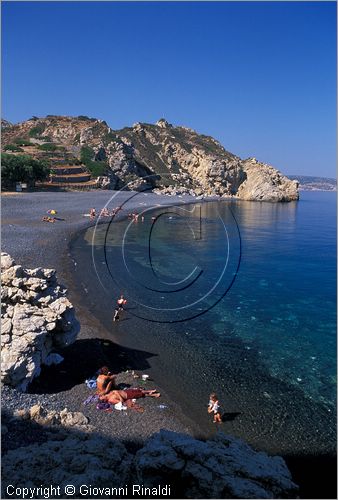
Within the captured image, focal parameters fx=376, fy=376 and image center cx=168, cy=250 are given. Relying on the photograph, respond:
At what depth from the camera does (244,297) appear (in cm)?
2595

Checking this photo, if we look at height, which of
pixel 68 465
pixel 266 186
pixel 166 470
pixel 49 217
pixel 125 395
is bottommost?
pixel 125 395

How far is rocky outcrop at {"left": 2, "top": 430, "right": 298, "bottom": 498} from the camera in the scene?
6055mm

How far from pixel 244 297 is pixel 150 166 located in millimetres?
110403

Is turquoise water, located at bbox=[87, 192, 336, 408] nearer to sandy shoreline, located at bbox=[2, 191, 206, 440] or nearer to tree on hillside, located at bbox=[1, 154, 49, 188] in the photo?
sandy shoreline, located at bbox=[2, 191, 206, 440]

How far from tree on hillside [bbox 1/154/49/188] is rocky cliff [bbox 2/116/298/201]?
87.0 feet

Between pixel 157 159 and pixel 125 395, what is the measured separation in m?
132

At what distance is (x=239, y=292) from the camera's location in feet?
88.7

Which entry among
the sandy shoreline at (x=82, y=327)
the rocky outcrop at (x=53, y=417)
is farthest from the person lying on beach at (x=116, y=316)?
the rocky outcrop at (x=53, y=417)

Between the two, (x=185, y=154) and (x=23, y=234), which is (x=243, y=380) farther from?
(x=185, y=154)

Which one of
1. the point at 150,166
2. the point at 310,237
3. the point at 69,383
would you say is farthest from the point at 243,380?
the point at 150,166

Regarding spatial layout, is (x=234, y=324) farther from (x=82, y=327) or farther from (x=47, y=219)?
(x=47, y=219)

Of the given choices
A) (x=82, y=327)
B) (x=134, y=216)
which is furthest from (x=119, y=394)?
(x=134, y=216)

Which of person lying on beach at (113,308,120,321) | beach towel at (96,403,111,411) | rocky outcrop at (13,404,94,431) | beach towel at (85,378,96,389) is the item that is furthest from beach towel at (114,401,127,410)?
person lying on beach at (113,308,120,321)

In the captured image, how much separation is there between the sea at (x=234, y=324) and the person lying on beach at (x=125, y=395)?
0.85 m
